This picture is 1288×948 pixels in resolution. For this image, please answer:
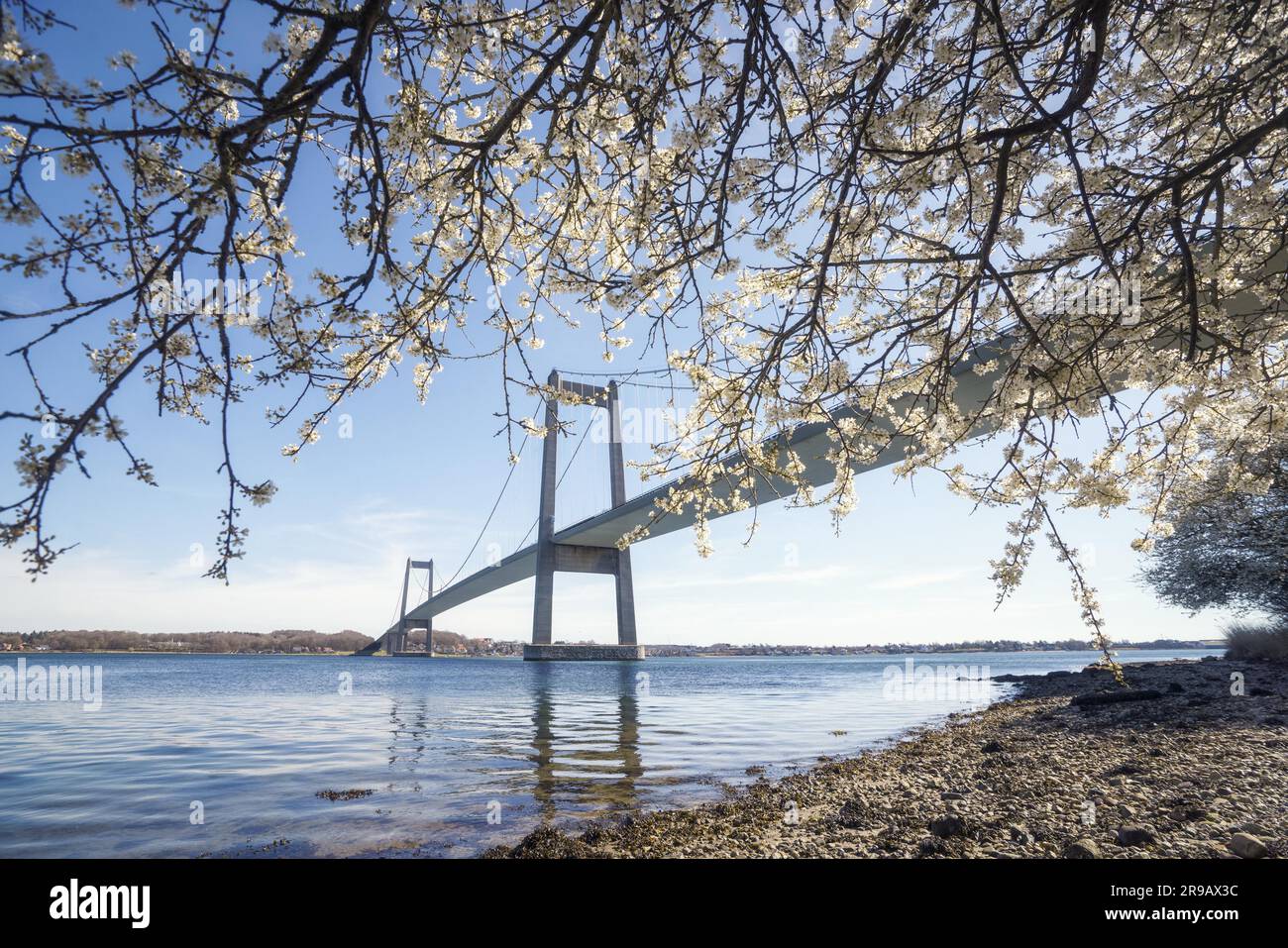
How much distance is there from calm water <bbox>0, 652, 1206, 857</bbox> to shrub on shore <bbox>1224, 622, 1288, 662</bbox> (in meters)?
7.11

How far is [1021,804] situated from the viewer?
442 cm

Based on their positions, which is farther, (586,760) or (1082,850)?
(586,760)

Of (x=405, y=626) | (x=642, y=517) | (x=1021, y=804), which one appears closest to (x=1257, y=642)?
(x=1021, y=804)

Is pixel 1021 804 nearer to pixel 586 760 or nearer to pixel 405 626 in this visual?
pixel 586 760

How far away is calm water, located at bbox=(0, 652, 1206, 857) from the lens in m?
5.13

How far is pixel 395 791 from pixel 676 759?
3.25 metres

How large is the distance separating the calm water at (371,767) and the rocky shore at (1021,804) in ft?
2.84

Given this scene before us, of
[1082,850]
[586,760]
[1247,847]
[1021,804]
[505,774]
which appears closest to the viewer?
[1247,847]

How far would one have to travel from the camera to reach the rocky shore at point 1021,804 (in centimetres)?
353

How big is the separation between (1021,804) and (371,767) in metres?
6.85

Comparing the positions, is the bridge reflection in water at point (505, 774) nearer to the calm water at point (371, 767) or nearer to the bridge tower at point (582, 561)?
the calm water at point (371, 767)

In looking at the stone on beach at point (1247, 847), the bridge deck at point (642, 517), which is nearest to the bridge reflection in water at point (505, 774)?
the bridge deck at point (642, 517)
